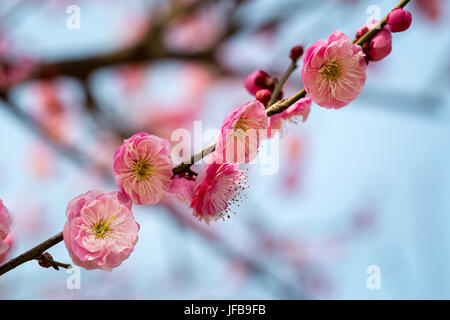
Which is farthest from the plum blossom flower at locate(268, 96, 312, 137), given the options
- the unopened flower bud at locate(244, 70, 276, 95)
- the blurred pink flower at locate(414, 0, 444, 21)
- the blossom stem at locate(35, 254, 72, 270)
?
the blurred pink flower at locate(414, 0, 444, 21)

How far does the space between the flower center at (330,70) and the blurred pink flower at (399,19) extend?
102 mm

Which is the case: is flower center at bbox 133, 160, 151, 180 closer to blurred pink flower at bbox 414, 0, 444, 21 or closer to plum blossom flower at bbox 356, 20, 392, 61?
plum blossom flower at bbox 356, 20, 392, 61

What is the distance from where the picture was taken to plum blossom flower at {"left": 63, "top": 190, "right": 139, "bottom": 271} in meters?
0.70

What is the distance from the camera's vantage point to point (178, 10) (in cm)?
221

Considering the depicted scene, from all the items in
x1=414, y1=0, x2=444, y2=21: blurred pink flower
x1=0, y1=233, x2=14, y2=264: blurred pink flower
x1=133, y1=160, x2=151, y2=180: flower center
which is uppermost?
x1=414, y1=0, x2=444, y2=21: blurred pink flower

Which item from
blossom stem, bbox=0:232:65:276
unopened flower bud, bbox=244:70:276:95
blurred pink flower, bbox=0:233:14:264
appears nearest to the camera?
blossom stem, bbox=0:232:65:276

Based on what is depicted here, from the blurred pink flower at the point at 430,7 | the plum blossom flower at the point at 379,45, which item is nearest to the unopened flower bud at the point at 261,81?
the plum blossom flower at the point at 379,45

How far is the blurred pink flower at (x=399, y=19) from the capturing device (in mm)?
702

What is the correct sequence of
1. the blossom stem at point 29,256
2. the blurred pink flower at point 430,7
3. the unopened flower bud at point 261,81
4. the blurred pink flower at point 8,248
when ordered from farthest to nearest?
1. the blurred pink flower at point 430,7
2. the unopened flower bud at point 261,81
3. the blurred pink flower at point 8,248
4. the blossom stem at point 29,256

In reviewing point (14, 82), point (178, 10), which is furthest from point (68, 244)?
point (178, 10)

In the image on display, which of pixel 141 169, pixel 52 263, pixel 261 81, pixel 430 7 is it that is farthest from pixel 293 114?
pixel 430 7

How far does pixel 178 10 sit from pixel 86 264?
5.74 ft

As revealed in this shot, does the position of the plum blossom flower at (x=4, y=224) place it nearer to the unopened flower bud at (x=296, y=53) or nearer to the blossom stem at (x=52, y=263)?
the blossom stem at (x=52, y=263)

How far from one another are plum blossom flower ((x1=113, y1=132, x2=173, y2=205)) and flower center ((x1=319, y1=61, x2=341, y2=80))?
286 mm
